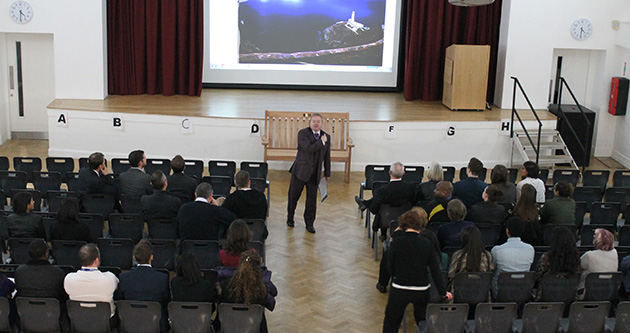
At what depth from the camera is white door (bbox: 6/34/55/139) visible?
43.4ft

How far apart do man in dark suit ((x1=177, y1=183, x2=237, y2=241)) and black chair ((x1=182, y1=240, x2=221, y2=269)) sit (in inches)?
10.7

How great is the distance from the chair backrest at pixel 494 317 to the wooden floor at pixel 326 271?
1019 millimetres

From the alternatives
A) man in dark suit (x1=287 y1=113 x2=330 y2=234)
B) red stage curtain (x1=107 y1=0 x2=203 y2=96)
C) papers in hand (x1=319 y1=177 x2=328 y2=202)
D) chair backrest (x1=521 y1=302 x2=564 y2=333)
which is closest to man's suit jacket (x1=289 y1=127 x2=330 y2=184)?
man in dark suit (x1=287 y1=113 x2=330 y2=234)

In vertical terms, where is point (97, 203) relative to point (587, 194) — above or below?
below

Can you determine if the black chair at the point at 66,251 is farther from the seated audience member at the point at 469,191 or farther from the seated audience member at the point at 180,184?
the seated audience member at the point at 469,191

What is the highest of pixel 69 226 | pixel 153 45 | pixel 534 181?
pixel 153 45

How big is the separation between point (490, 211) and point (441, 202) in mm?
498

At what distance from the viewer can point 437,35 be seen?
1408cm

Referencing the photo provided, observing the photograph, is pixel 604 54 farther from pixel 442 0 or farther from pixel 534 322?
pixel 534 322

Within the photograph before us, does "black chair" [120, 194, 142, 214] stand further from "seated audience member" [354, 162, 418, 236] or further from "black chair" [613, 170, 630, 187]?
"black chair" [613, 170, 630, 187]

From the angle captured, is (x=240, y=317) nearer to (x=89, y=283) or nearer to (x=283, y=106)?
(x=89, y=283)

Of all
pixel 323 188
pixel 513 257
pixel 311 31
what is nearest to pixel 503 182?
pixel 513 257

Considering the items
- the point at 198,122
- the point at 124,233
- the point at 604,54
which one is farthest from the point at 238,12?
the point at 124,233

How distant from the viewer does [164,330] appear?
580 cm
